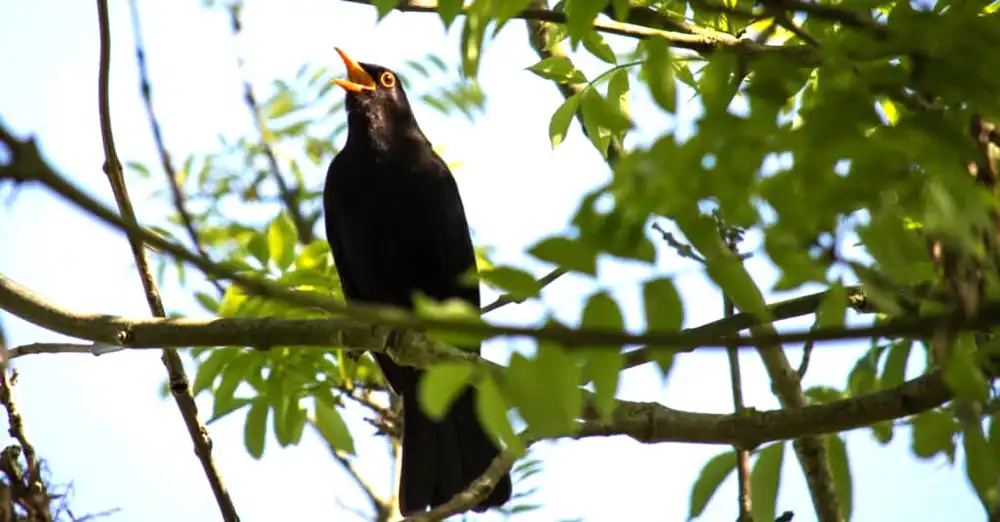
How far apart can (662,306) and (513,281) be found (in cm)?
24

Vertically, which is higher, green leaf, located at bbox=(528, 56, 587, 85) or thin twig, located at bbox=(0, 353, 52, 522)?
green leaf, located at bbox=(528, 56, 587, 85)

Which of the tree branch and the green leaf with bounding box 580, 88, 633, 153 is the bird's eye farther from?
the green leaf with bounding box 580, 88, 633, 153

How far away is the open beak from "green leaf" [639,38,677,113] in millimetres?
4042

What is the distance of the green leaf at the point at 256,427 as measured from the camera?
13.2ft

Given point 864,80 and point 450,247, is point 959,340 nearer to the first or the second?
point 864,80

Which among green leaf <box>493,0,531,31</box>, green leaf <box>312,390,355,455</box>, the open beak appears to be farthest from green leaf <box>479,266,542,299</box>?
the open beak

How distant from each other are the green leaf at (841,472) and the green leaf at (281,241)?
2.04m

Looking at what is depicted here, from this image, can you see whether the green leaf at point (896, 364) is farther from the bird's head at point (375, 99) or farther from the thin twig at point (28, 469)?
the bird's head at point (375, 99)

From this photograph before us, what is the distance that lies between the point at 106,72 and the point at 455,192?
2.87m

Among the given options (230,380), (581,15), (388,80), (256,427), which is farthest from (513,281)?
(388,80)

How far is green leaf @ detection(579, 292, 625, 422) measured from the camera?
1.94 meters

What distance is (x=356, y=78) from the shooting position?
258 inches

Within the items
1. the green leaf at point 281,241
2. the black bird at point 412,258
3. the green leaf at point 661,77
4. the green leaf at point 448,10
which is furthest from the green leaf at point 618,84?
the black bird at point 412,258

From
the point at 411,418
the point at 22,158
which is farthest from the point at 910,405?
the point at 411,418
